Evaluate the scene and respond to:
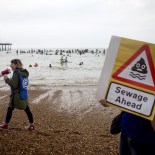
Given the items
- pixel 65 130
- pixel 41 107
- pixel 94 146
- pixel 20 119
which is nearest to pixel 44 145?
pixel 94 146

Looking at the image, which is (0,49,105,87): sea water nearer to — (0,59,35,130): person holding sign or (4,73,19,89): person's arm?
(0,59,35,130): person holding sign

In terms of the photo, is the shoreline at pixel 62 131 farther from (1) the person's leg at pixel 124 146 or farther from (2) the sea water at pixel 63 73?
(2) the sea water at pixel 63 73

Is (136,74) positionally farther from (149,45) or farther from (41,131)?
(41,131)

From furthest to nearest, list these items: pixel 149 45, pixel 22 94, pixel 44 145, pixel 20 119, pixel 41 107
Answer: pixel 41 107
pixel 20 119
pixel 22 94
pixel 44 145
pixel 149 45

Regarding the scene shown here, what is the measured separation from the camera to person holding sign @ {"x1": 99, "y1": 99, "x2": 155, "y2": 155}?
10.3 ft

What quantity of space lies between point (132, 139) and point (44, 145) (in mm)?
3317

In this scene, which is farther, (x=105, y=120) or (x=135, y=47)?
(x=105, y=120)

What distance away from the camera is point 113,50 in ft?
10.2

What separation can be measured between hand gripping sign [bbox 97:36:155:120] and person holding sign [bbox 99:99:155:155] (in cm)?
16

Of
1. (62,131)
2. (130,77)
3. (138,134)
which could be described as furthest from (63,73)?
(130,77)

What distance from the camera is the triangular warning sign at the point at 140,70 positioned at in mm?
2977

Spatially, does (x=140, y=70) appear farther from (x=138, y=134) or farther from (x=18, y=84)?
(x=18, y=84)

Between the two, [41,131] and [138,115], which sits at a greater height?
[138,115]

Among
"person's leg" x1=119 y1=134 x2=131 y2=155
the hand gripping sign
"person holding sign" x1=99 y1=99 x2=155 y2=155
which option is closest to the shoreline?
"person's leg" x1=119 y1=134 x2=131 y2=155
